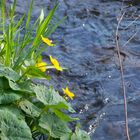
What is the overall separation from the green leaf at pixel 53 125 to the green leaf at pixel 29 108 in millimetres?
61

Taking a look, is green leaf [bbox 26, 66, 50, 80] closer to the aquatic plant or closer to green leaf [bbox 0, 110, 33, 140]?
the aquatic plant

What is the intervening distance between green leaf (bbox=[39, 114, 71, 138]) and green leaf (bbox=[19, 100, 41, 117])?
0.20ft

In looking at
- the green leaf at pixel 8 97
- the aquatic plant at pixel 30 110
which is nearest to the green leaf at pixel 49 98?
the aquatic plant at pixel 30 110

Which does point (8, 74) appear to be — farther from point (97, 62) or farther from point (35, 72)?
A: point (97, 62)

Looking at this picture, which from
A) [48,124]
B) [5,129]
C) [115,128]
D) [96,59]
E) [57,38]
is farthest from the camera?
[57,38]

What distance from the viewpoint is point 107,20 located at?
16.4 ft

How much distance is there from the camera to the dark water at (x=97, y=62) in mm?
3381

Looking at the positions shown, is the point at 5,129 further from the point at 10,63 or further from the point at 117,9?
the point at 117,9

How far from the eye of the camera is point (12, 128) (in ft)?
6.58

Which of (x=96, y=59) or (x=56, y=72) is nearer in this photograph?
(x=56, y=72)

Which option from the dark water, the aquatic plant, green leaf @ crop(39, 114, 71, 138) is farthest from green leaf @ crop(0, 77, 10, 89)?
the dark water

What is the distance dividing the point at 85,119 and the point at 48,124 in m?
1.18

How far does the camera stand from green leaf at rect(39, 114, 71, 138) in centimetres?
215

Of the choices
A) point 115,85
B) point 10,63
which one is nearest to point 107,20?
point 115,85
